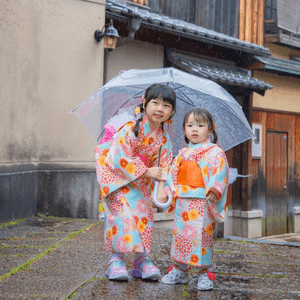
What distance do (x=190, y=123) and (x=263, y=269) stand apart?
1.70m

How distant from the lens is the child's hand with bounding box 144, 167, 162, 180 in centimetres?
357

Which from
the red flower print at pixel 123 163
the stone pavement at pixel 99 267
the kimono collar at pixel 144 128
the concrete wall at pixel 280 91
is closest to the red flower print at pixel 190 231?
the stone pavement at pixel 99 267

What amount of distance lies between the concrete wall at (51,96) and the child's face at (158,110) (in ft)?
10.9

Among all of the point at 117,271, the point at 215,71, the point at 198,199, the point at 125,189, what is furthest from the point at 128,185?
the point at 215,71

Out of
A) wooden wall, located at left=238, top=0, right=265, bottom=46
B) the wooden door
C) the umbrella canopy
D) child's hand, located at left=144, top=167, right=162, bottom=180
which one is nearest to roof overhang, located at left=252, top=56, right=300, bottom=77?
wooden wall, located at left=238, top=0, right=265, bottom=46

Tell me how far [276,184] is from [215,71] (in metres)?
4.06

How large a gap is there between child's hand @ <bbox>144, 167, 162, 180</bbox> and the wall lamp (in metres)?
4.14

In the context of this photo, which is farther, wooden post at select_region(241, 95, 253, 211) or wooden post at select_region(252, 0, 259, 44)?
wooden post at select_region(252, 0, 259, 44)

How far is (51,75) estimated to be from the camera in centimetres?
705

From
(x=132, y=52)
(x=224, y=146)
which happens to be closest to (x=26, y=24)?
(x=132, y=52)

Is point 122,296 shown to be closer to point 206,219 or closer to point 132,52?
point 206,219

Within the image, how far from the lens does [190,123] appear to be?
3600 mm

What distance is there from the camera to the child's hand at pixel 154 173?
3.57 metres

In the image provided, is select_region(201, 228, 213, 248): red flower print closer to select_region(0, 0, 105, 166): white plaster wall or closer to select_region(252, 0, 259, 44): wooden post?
select_region(0, 0, 105, 166): white plaster wall
